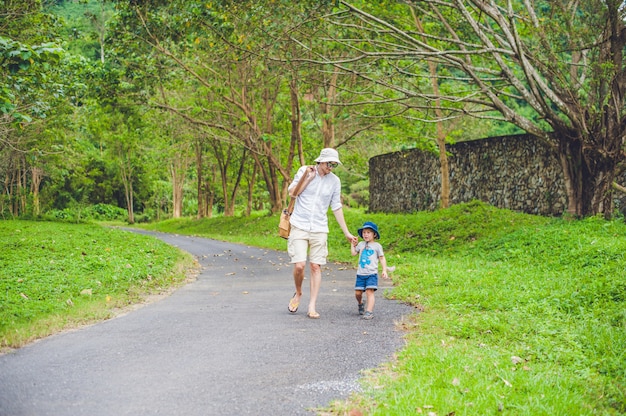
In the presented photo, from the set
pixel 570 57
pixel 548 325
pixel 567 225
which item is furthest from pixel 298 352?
pixel 570 57

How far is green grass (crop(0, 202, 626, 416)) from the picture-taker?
4.33 m

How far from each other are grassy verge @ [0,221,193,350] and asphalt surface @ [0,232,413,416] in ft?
1.56

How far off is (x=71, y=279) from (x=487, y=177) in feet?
49.1

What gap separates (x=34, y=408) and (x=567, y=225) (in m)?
12.5

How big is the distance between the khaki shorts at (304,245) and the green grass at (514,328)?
137cm

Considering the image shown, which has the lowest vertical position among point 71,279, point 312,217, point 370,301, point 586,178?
point 370,301

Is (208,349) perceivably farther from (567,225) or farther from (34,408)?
(567,225)

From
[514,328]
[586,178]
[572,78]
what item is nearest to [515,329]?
[514,328]

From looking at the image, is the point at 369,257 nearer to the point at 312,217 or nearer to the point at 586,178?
the point at 312,217

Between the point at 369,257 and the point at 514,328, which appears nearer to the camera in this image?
the point at 514,328

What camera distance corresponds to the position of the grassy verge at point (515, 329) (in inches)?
170

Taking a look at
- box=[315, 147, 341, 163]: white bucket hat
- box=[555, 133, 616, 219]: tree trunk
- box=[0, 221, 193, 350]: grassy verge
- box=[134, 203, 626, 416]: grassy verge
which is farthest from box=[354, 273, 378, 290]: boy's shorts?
box=[555, 133, 616, 219]: tree trunk

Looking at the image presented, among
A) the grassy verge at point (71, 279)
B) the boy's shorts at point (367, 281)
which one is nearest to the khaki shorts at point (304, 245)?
the boy's shorts at point (367, 281)

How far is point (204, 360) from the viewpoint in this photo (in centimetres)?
545
